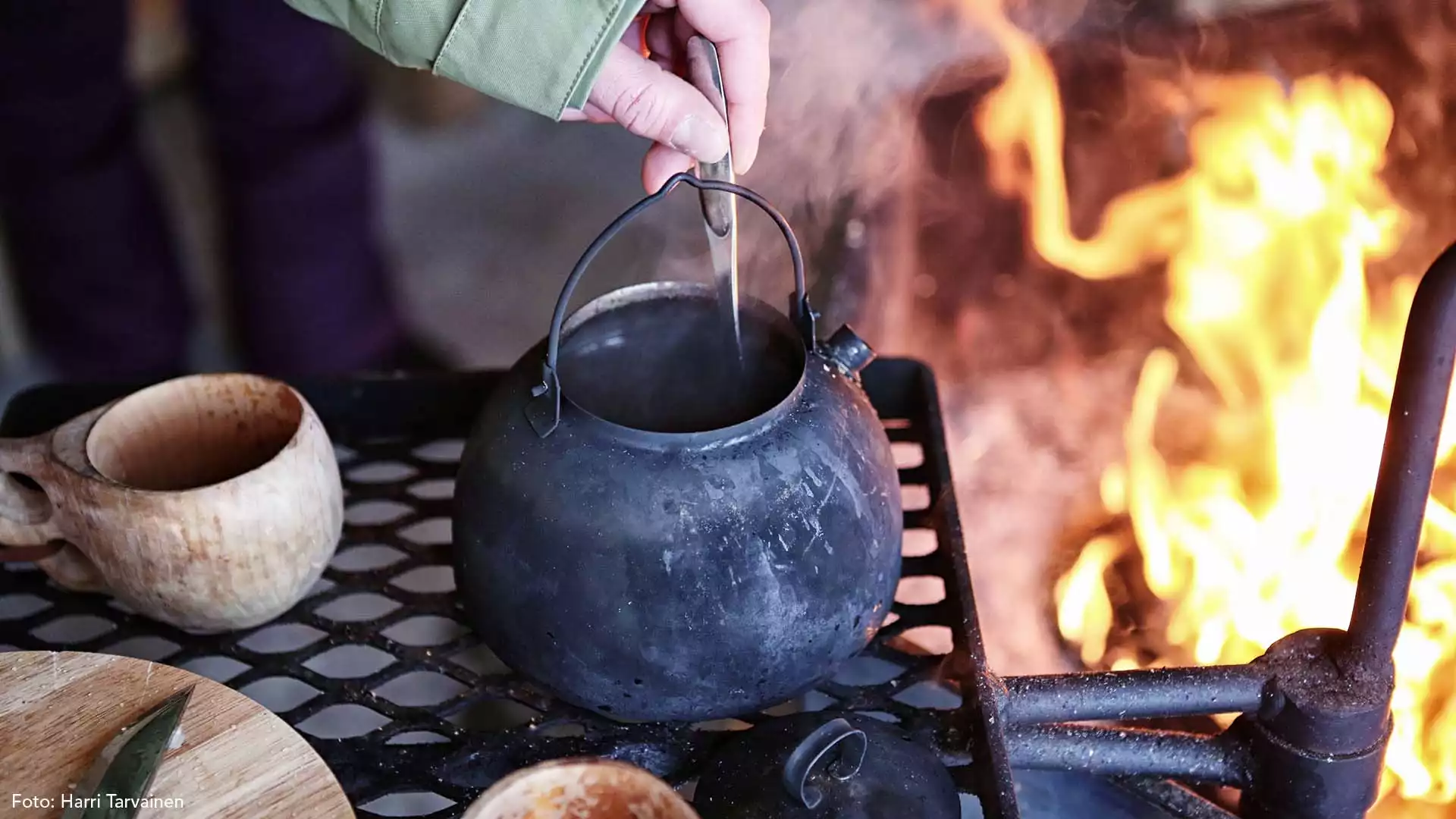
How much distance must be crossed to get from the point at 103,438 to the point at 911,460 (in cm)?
69

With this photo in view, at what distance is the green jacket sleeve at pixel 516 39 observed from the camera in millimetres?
748

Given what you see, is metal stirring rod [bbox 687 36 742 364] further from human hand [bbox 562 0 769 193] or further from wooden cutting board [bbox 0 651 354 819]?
wooden cutting board [bbox 0 651 354 819]

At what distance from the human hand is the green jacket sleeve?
0.06ft

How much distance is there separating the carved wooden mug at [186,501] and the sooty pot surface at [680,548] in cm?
12

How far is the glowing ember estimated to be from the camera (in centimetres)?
124

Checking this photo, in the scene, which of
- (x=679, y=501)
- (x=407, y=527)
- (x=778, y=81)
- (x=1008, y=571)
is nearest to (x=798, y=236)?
(x=778, y=81)

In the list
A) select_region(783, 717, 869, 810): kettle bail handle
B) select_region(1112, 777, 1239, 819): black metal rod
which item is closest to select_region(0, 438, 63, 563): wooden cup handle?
select_region(783, 717, 869, 810): kettle bail handle

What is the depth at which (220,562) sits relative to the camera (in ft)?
2.52

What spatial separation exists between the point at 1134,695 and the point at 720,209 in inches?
16.7

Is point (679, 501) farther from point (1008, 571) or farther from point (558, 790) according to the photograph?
point (1008, 571)

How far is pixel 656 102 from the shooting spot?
769mm

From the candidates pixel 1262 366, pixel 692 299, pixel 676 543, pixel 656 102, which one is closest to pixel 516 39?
pixel 656 102

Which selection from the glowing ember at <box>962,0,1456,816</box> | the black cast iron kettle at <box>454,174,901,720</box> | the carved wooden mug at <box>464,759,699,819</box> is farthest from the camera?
the glowing ember at <box>962,0,1456,816</box>

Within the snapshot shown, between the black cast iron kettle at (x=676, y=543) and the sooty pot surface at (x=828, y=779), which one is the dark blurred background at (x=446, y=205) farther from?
the sooty pot surface at (x=828, y=779)
